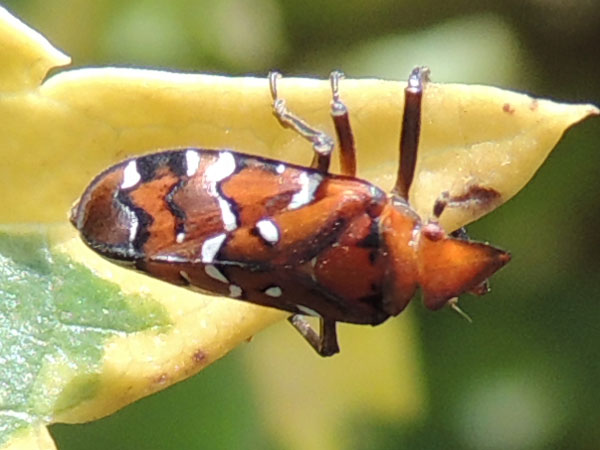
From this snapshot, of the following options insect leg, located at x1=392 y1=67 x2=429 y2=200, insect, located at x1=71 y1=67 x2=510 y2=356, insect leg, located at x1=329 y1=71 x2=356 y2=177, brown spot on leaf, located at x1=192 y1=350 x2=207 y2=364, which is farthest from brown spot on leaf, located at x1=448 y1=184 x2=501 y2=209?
brown spot on leaf, located at x1=192 y1=350 x2=207 y2=364

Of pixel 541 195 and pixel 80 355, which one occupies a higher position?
pixel 80 355

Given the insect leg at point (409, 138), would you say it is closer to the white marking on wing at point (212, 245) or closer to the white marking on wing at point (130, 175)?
the white marking on wing at point (212, 245)

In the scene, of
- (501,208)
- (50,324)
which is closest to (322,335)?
(50,324)

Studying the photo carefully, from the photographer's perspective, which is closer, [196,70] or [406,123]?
[406,123]

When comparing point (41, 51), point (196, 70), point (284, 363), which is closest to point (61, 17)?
point (196, 70)

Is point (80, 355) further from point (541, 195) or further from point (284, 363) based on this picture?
point (541, 195)

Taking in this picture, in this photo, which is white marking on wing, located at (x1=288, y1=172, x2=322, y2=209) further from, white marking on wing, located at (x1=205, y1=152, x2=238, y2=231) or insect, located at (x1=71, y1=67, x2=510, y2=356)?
white marking on wing, located at (x1=205, y1=152, x2=238, y2=231)
